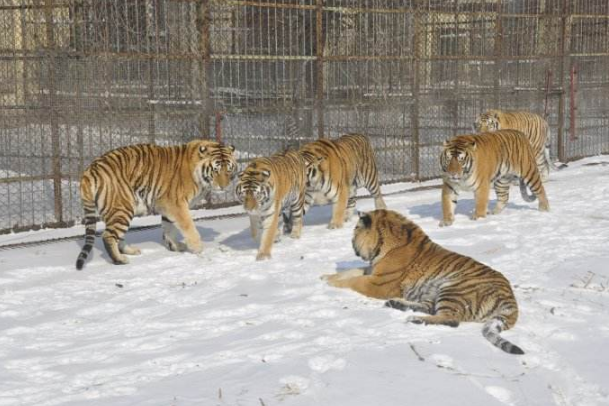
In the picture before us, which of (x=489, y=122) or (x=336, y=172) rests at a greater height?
(x=489, y=122)

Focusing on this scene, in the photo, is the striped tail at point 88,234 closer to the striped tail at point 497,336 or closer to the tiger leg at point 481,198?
the striped tail at point 497,336

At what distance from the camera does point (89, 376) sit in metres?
3.93

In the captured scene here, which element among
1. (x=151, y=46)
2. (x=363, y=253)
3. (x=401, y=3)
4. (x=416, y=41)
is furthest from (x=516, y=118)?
(x=363, y=253)

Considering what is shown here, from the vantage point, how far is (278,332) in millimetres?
4520

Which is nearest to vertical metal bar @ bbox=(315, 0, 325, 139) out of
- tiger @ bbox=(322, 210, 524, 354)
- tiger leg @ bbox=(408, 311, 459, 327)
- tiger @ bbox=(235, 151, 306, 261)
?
tiger @ bbox=(235, 151, 306, 261)

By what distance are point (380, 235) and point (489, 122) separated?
17.5 ft

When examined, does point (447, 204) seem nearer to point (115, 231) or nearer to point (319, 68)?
point (319, 68)

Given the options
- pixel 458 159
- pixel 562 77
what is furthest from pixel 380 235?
pixel 562 77

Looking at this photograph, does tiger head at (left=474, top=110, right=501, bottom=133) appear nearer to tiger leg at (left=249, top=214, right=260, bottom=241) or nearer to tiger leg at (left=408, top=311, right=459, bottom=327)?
tiger leg at (left=249, top=214, right=260, bottom=241)

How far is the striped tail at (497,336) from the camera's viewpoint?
4.07 m

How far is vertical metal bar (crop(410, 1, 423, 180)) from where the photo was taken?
1017 centimetres

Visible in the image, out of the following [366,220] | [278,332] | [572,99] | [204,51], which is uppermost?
[204,51]

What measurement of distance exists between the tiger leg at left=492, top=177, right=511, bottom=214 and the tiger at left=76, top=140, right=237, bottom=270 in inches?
108

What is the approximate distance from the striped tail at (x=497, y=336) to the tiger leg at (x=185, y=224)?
269cm
